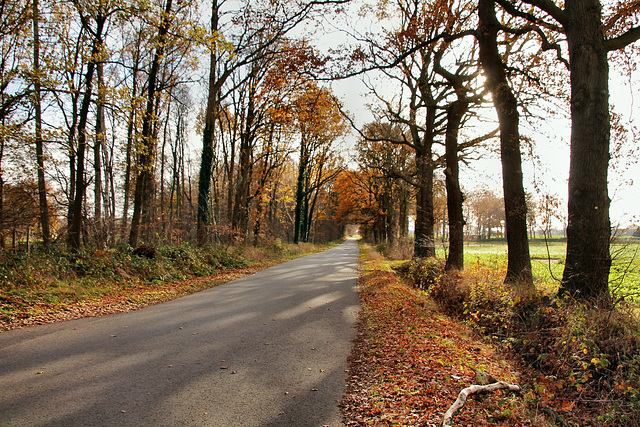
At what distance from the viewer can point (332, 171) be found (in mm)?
33656

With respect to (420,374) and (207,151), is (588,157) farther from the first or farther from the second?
(207,151)

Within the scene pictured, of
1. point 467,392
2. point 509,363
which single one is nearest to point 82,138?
point 467,392

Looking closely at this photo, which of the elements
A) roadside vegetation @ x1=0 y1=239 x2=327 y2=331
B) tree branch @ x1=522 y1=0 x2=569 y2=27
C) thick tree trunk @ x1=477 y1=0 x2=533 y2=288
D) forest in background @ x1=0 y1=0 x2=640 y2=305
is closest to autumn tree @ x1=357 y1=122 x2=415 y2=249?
forest in background @ x1=0 y1=0 x2=640 y2=305

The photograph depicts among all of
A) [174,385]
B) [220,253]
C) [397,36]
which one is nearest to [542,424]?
[174,385]

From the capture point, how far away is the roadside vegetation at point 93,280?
6266mm

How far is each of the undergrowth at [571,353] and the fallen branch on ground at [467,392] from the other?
238mm

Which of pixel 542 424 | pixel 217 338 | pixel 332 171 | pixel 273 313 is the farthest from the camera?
pixel 332 171

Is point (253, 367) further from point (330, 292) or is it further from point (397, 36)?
point (397, 36)

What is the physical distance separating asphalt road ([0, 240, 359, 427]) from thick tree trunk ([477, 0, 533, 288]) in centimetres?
387

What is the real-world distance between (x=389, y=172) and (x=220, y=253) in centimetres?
809

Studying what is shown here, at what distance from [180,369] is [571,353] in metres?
4.50

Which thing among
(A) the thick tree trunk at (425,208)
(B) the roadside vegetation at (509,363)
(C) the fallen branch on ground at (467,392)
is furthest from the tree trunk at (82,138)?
(A) the thick tree trunk at (425,208)

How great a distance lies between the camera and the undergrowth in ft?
9.92

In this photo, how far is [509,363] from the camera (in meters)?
4.20
